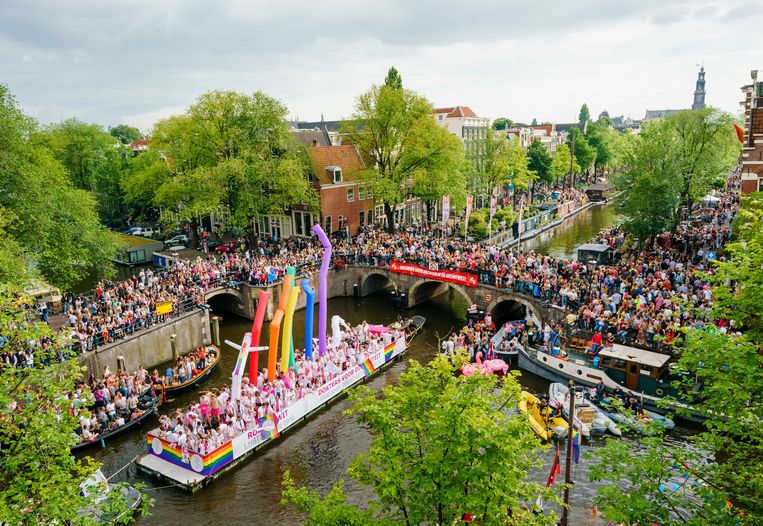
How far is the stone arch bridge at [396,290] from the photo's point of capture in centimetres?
3284

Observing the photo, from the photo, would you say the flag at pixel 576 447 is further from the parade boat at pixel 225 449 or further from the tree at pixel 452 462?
the tree at pixel 452 462

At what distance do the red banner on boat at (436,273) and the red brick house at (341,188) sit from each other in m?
11.4

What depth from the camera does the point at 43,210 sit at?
30.5 metres

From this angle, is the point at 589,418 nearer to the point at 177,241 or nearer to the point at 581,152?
the point at 177,241

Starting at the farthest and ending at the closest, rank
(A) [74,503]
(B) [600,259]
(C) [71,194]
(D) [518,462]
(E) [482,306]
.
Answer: (B) [600,259], (E) [482,306], (C) [71,194], (D) [518,462], (A) [74,503]

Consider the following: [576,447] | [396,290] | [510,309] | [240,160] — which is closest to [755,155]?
[510,309]

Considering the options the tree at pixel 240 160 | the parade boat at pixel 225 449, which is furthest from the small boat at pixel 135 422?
the tree at pixel 240 160

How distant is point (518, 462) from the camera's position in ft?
33.1

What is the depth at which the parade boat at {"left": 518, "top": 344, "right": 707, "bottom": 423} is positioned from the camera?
23.5 metres

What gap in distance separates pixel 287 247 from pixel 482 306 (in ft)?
60.6

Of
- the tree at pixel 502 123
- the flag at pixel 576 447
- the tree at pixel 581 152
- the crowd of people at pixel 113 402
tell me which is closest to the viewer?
the flag at pixel 576 447

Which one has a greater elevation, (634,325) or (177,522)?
(634,325)

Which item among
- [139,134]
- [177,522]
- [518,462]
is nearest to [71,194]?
[177,522]

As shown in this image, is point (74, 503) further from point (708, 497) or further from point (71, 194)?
point (71, 194)
